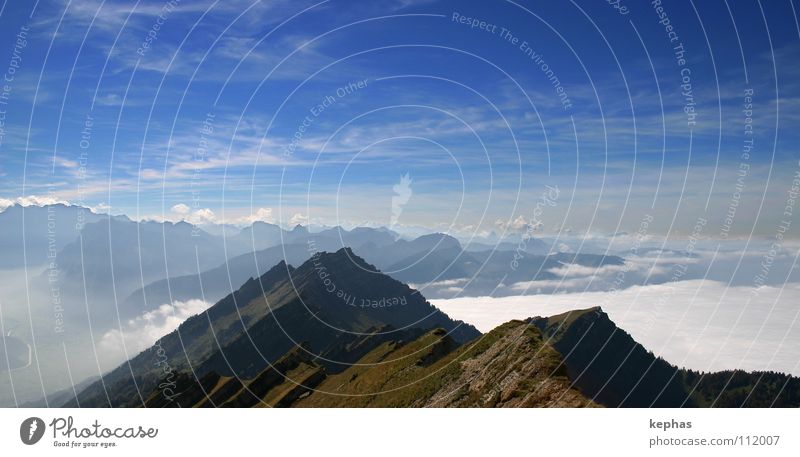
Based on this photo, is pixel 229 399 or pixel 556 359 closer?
pixel 556 359

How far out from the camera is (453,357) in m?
82.7
